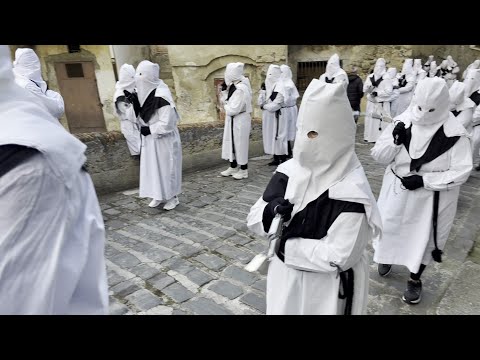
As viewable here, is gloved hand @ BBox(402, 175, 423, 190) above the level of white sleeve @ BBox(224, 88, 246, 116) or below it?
below

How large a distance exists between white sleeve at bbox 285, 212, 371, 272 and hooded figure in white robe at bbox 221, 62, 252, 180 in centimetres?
555

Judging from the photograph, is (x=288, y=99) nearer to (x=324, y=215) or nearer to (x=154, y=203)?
(x=154, y=203)

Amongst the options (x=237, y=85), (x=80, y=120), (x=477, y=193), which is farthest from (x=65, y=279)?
(x=80, y=120)

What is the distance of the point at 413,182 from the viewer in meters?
3.24

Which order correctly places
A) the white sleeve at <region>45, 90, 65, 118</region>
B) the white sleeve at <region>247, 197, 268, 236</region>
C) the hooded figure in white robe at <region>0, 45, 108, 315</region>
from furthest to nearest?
the white sleeve at <region>45, 90, 65, 118</region>, the white sleeve at <region>247, 197, 268, 236</region>, the hooded figure in white robe at <region>0, 45, 108, 315</region>

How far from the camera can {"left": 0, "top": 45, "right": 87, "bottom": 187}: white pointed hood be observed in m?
1.17

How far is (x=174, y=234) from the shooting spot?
5012 mm

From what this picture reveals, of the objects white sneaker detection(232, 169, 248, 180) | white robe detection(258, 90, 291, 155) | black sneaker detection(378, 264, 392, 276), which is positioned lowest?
white sneaker detection(232, 169, 248, 180)

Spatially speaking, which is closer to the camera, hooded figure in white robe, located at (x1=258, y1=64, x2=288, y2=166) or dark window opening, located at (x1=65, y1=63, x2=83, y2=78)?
hooded figure in white robe, located at (x1=258, y1=64, x2=288, y2=166)

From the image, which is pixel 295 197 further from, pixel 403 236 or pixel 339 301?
pixel 403 236

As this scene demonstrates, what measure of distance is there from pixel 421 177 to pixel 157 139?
13.6 feet

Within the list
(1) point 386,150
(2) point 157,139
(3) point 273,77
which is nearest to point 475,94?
(3) point 273,77

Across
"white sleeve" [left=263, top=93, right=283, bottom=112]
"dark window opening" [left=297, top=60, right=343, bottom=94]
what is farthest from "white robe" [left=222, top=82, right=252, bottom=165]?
"dark window opening" [left=297, top=60, right=343, bottom=94]

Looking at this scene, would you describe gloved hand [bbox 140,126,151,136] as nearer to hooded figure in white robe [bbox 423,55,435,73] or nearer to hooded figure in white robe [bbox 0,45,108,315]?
hooded figure in white robe [bbox 0,45,108,315]
